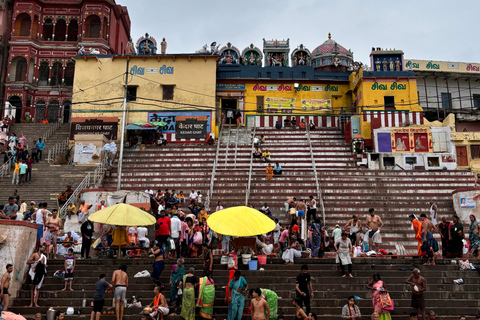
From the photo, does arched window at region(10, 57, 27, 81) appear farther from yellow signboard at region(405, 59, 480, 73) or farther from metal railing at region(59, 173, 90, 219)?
yellow signboard at region(405, 59, 480, 73)

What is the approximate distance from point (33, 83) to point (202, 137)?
50.3 ft

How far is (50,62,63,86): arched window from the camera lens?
3800 centimetres

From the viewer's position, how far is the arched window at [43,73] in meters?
38.2

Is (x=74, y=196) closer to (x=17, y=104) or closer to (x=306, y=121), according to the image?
(x=306, y=121)

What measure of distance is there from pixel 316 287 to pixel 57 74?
31.7 meters

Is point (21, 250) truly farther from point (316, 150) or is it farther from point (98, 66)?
point (98, 66)

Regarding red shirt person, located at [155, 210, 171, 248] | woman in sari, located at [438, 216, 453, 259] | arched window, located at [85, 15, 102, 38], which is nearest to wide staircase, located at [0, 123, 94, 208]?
red shirt person, located at [155, 210, 171, 248]

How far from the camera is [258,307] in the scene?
1015cm

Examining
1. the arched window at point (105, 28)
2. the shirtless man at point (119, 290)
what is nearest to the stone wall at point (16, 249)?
the shirtless man at point (119, 290)

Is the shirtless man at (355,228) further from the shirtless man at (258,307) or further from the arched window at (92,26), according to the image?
the arched window at (92,26)

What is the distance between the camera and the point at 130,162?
2664 cm

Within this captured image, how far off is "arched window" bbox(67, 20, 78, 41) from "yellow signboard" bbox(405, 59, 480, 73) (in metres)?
25.9

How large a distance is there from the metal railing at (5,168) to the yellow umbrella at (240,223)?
15.6 metres

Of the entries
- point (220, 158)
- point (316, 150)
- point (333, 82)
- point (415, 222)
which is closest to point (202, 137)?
point (220, 158)
